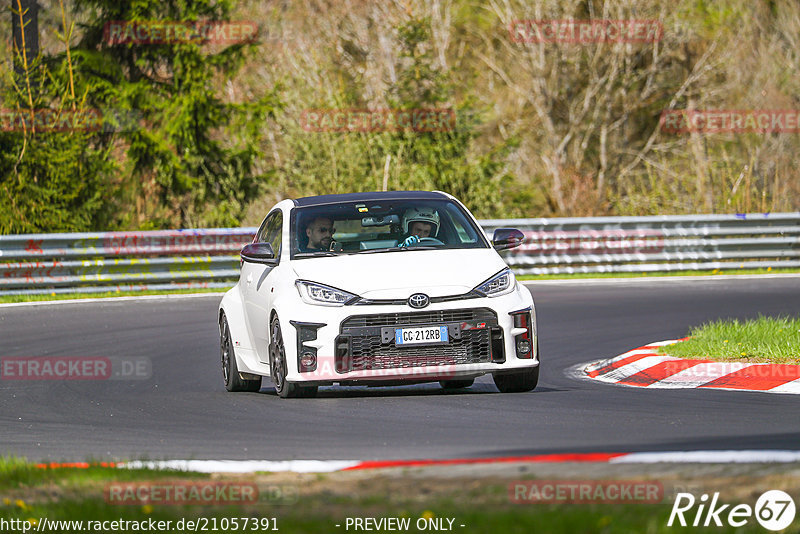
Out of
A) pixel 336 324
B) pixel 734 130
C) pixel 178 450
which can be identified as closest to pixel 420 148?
pixel 734 130

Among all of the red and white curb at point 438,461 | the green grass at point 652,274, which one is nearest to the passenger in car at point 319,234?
the red and white curb at point 438,461

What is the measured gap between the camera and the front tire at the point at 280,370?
10648 millimetres

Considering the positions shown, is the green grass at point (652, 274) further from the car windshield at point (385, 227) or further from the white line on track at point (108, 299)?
the car windshield at point (385, 227)

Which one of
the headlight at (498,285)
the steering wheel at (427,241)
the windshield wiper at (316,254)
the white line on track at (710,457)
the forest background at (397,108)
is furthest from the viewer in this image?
the forest background at (397,108)

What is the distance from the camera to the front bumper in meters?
10.3

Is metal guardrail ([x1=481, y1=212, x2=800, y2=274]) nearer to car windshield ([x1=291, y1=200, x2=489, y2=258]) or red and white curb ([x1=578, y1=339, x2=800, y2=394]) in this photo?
red and white curb ([x1=578, y1=339, x2=800, y2=394])

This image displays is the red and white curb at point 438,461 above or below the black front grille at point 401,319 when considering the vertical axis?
above

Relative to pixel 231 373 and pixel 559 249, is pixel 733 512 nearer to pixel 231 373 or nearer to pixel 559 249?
pixel 231 373

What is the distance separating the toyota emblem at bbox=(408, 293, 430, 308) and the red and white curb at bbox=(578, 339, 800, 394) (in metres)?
2.43

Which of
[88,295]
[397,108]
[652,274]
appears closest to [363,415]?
[88,295]

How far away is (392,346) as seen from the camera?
1026 centimetres

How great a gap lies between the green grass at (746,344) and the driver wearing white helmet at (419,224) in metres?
2.71

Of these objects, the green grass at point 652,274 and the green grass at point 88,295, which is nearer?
the green grass at point 88,295

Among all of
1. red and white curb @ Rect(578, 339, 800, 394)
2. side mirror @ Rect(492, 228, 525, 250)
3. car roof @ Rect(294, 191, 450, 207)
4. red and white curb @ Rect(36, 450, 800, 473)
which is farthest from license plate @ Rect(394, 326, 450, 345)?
red and white curb @ Rect(36, 450, 800, 473)
